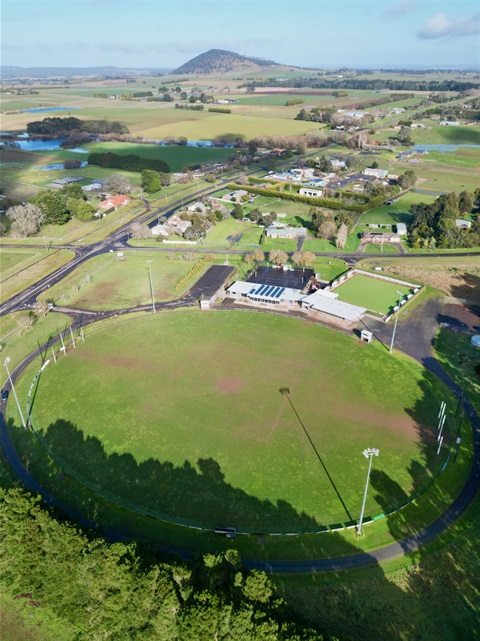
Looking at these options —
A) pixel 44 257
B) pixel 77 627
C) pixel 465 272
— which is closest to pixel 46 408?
pixel 77 627

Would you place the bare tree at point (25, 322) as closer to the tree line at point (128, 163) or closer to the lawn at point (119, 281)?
the lawn at point (119, 281)

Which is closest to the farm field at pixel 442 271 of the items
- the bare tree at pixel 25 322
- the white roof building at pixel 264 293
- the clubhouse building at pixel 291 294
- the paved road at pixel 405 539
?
the clubhouse building at pixel 291 294

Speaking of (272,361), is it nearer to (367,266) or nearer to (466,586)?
(466,586)

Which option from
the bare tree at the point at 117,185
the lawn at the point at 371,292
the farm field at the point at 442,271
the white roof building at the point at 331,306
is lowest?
the lawn at the point at 371,292

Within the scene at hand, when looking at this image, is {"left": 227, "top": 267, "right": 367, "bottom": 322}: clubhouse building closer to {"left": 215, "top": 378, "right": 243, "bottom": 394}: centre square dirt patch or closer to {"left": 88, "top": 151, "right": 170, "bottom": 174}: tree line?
{"left": 215, "top": 378, "right": 243, "bottom": 394}: centre square dirt patch

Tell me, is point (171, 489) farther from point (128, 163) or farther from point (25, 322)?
point (128, 163)

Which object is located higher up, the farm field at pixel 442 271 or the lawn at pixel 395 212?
the lawn at pixel 395 212

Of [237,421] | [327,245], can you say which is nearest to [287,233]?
[327,245]
